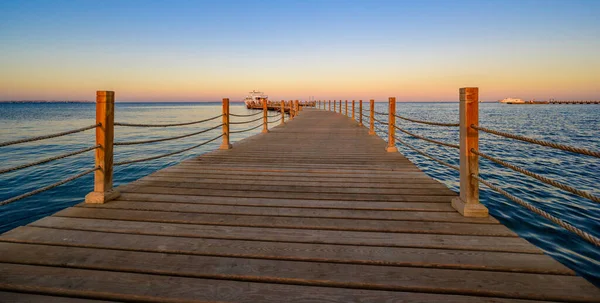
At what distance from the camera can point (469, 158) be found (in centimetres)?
268

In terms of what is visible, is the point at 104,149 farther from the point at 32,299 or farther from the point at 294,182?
the point at 294,182

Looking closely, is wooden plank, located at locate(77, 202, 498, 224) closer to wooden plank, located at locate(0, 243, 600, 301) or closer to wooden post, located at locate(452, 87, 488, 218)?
wooden post, located at locate(452, 87, 488, 218)

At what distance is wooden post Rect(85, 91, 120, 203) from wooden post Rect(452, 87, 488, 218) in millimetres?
3290

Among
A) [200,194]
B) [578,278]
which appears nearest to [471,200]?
[578,278]

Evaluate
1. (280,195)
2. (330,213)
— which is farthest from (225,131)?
(330,213)

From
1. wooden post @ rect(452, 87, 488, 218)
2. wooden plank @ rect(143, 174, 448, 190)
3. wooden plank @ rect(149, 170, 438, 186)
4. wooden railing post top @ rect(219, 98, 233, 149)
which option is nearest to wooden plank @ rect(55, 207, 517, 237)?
wooden post @ rect(452, 87, 488, 218)

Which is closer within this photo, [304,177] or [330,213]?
[330,213]

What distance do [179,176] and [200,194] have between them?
0.95 metres

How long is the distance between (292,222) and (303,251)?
51 centimetres

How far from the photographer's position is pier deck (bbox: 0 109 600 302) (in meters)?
1.55

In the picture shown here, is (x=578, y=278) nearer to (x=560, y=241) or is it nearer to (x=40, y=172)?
(x=560, y=241)

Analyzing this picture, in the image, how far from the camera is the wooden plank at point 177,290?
1.50 metres

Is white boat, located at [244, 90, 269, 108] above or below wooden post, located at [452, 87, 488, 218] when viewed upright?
above

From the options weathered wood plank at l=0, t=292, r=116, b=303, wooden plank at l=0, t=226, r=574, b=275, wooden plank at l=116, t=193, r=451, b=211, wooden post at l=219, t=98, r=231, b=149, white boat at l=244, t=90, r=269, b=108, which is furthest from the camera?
white boat at l=244, t=90, r=269, b=108
